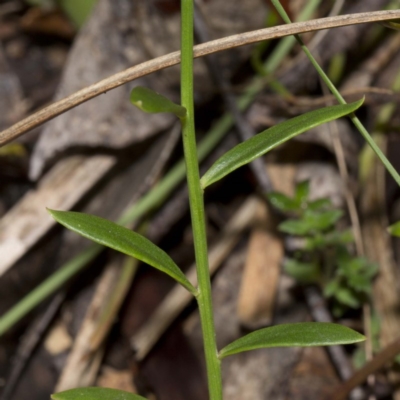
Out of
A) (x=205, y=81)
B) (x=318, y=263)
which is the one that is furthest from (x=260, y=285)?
(x=205, y=81)

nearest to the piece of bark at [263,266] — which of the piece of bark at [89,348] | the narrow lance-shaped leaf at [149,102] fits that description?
the piece of bark at [89,348]

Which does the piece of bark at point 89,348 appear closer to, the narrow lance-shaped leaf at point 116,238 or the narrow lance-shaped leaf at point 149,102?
the narrow lance-shaped leaf at point 116,238

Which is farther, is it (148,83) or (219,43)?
(148,83)

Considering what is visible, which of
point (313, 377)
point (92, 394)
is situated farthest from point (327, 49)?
point (92, 394)

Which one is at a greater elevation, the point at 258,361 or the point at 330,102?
the point at 330,102

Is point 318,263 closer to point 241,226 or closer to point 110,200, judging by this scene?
point 241,226

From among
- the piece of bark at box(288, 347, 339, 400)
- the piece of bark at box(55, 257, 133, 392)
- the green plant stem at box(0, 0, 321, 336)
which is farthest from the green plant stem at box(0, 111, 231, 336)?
the piece of bark at box(288, 347, 339, 400)

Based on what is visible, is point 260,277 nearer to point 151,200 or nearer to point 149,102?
point 151,200

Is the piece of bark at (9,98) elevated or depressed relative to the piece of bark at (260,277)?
elevated

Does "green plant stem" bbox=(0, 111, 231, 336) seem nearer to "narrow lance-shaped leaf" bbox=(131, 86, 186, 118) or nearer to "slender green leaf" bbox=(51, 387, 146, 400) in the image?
"slender green leaf" bbox=(51, 387, 146, 400)
